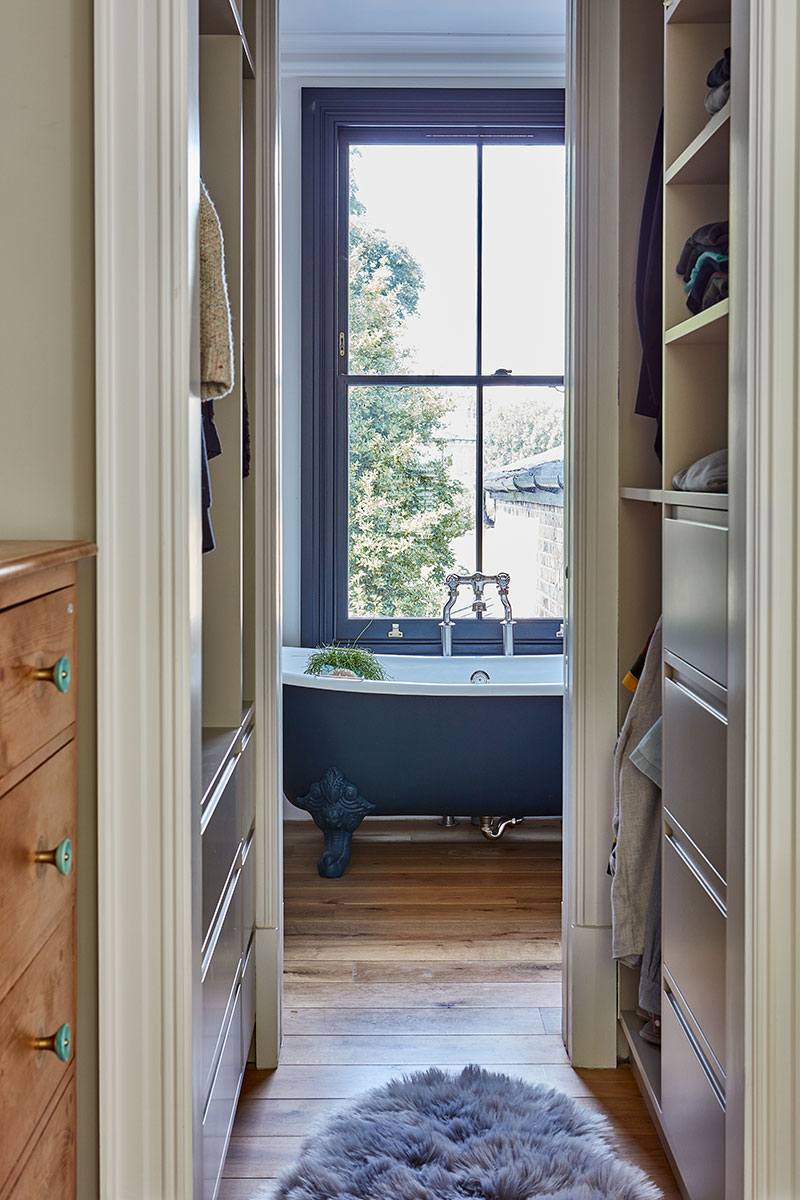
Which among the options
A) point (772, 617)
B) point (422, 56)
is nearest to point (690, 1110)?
point (772, 617)

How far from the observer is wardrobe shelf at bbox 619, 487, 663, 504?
202cm

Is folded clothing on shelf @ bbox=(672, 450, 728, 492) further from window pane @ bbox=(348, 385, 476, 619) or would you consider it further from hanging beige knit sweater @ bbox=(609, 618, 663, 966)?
window pane @ bbox=(348, 385, 476, 619)

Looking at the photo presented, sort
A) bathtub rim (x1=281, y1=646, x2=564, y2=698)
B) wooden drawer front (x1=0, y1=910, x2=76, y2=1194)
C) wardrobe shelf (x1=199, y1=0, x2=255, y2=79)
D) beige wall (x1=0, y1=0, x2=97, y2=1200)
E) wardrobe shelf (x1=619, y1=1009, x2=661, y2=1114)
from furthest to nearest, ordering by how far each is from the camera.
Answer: bathtub rim (x1=281, y1=646, x2=564, y2=698) < wardrobe shelf (x1=619, y1=1009, x2=661, y2=1114) < wardrobe shelf (x1=199, y1=0, x2=255, y2=79) < beige wall (x1=0, y1=0, x2=97, y2=1200) < wooden drawer front (x1=0, y1=910, x2=76, y2=1194)

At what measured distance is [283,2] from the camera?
3652mm

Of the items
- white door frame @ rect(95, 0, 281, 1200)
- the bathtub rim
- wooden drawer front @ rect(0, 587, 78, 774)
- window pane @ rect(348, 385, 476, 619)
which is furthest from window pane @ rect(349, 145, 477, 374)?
wooden drawer front @ rect(0, 587, 78, 774)

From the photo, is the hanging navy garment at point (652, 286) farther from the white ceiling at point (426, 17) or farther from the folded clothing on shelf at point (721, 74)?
the white ceiling at point (426, 17)

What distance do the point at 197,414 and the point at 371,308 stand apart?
9.70 ft

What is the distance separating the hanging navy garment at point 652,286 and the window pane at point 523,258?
6.41 ft

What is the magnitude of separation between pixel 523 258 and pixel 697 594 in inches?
111

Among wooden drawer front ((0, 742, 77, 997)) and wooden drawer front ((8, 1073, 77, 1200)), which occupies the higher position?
wooden drawer front ((0, 742, 77, 997))

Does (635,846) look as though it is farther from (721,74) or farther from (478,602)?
(478,602)

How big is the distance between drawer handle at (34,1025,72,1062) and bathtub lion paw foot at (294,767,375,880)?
2.35 meters

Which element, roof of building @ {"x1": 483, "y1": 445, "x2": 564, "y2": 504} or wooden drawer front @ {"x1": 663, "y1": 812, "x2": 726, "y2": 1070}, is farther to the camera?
roof of building @ {"x1": 483, "y1": 445, "x2": 564, "y2": 504}

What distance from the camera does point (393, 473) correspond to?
13.9ft
